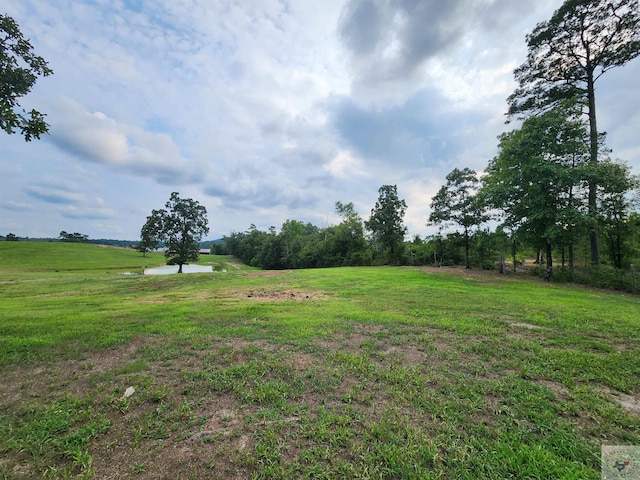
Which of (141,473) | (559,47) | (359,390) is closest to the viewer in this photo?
(141,473)

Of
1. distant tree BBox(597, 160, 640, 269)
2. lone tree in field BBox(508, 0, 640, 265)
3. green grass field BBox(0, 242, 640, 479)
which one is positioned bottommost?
green grass field BBox(0, 242, 640, 479)

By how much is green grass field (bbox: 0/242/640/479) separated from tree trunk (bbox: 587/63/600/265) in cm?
1176

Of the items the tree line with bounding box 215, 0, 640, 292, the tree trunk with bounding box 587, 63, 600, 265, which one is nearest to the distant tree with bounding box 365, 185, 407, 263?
the tree line with bounding box 215, 0, 640, 292

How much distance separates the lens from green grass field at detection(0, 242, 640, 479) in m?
2.25

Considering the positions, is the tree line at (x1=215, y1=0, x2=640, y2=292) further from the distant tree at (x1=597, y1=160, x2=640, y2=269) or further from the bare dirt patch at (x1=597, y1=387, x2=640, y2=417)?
the bare dirt patch at (x1=597, y1=387, x2=640, y2=417)

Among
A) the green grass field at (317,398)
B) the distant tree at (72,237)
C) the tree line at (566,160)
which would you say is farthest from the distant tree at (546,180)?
the distant tree at (72,237)

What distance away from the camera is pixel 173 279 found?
17.1 m

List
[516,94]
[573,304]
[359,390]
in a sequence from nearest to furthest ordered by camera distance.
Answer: [359,390] < [573,304] < [516,94]

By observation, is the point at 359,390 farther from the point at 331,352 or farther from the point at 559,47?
the point at 559,47

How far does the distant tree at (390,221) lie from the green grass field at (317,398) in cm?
2909

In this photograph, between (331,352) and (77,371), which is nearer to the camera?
(77,371)

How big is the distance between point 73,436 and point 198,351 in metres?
2.15

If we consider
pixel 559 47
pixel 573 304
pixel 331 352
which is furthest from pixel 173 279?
pixel 559 47

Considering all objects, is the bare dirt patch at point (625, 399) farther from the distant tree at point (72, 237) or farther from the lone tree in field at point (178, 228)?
the distant tree at point (72, 237)
